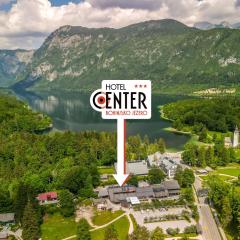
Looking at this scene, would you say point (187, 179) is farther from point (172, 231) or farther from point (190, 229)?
point (172, 231)

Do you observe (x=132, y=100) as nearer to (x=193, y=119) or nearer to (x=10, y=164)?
(x=10, y=164)

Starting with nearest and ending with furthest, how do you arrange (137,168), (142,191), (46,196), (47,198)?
(47,198) → (46,196) → (142,191) → (137,168)

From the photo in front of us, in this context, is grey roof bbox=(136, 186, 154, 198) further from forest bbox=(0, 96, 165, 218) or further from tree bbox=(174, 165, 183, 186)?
forest bbox=(0, 96, 165, 218)

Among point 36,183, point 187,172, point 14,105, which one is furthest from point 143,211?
point 14,105

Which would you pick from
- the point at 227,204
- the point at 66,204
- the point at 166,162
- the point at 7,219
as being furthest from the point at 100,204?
the point at 166,162

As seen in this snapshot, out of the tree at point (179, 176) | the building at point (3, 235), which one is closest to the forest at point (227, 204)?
the tree at point (179, 176)

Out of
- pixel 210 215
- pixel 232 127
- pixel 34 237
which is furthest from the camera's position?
pixel 232 127
